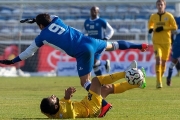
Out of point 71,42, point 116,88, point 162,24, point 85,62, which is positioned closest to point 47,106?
Result: point 116,88

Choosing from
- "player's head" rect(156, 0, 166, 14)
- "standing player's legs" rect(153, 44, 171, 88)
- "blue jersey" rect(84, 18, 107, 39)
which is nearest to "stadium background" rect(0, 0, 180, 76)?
"blue jersey" rect(84, 18, 107, 39)

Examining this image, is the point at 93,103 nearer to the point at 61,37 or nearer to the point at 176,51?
the point at 61,37

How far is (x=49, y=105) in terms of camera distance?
28.2 feet

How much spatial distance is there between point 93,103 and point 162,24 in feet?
27.5

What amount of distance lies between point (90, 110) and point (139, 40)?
19.0m

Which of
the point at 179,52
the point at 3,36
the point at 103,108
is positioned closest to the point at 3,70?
the point at 3,36

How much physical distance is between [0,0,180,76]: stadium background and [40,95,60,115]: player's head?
15.8 m

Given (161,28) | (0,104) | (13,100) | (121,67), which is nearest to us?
(0,104)

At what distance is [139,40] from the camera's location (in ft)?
91.6

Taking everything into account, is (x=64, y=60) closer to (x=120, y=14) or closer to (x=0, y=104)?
(x=120, y=14)

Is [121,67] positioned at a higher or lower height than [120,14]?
lower

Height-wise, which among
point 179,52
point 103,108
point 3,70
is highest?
point 103,108

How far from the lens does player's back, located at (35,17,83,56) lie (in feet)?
34.2

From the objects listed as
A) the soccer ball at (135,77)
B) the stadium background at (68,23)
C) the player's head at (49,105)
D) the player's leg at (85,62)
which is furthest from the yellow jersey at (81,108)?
the stadium background at (68,23)
